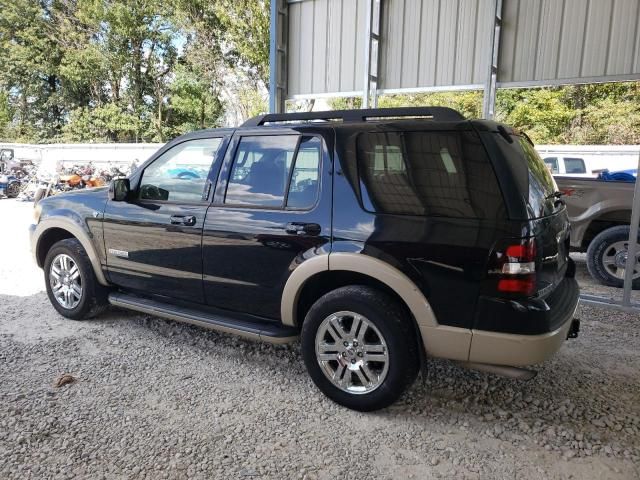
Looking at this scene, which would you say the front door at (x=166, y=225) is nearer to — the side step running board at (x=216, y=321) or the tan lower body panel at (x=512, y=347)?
the side step running board at (x=216, y=321)

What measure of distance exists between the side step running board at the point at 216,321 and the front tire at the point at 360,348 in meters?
0.23

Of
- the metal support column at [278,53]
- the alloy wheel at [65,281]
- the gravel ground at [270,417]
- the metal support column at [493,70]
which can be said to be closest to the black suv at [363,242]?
the gravel ground at [270,417]

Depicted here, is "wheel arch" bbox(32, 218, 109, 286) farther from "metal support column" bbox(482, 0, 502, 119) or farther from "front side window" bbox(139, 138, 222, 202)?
"metal support column" bbox(482, 0, 502, 119)

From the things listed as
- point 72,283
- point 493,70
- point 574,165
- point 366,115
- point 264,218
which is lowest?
point 72,283

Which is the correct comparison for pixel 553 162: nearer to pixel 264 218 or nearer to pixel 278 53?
pixel 278 53

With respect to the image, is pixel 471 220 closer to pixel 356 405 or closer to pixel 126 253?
pixel 356 405

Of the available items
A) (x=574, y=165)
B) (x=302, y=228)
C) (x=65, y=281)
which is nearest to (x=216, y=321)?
(x=302, y=228)

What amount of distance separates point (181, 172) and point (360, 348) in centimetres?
200

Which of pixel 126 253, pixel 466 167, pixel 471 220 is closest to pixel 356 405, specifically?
pixel 471 220

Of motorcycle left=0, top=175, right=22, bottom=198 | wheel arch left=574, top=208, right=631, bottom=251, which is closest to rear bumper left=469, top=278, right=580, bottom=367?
wheel arch left=574, top=208, right=631, bottom=251

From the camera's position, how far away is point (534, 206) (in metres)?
2.80

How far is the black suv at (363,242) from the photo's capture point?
272 centimetres

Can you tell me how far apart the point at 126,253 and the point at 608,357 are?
396 cm

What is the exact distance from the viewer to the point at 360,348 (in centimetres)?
308
